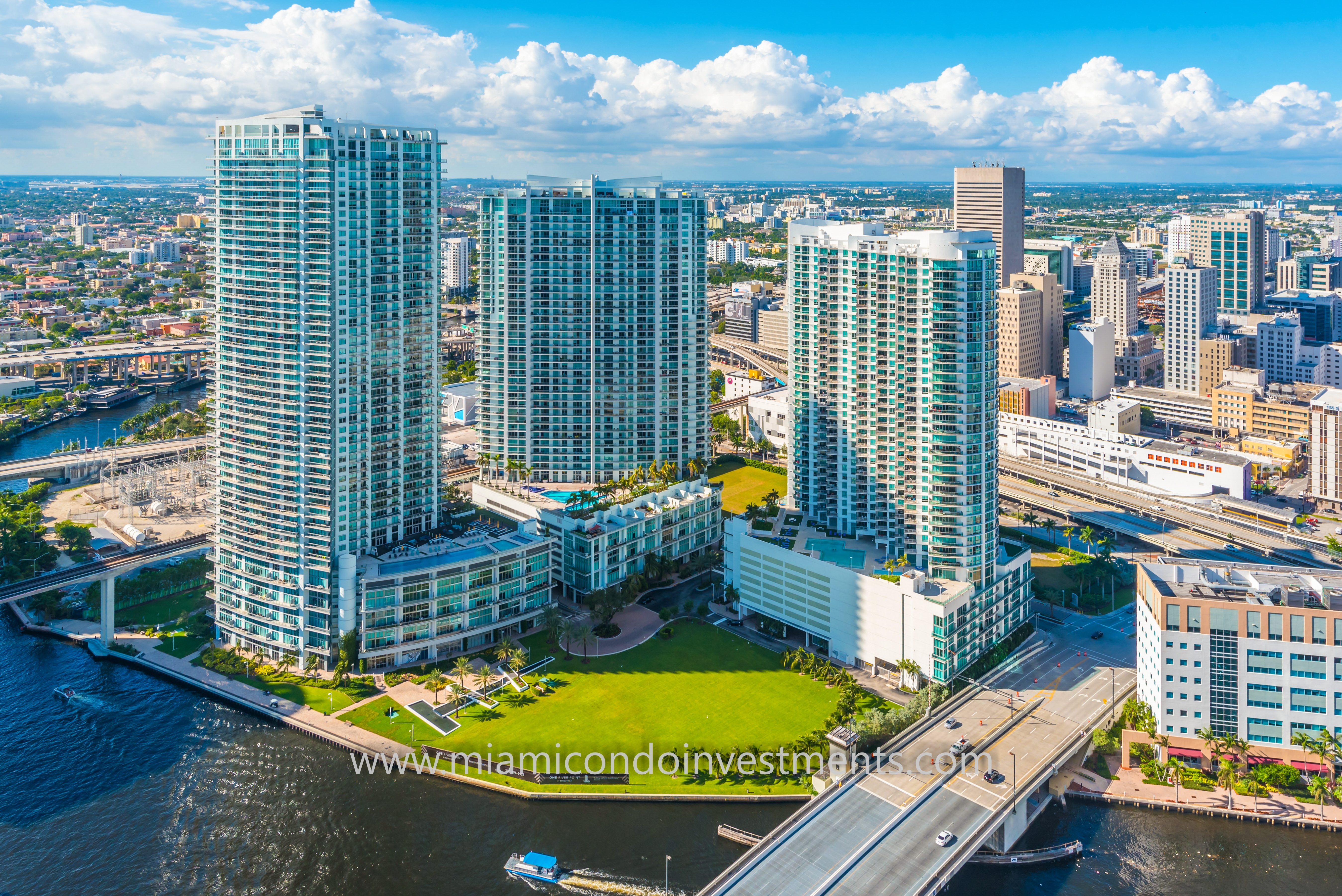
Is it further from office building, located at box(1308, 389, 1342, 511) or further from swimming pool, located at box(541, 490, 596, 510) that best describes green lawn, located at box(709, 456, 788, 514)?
office building, located at box(1308, 389, 1342, 511)

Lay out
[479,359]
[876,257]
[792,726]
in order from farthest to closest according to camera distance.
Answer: [479,359]
[876,257]
[792,726]

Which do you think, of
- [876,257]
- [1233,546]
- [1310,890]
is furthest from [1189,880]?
[1233,546]

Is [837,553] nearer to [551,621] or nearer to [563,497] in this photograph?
[551,621]

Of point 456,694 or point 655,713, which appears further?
point 456,694

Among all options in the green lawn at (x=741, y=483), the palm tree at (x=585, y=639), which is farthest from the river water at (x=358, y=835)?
the green lawn at (x=741, y=483)

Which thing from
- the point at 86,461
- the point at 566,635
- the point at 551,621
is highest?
the point at 86,461

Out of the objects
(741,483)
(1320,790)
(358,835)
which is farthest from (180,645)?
(1320,790)

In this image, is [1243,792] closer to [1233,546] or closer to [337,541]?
[1233,546]
